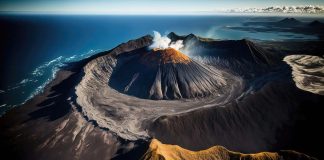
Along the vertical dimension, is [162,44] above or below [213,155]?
above

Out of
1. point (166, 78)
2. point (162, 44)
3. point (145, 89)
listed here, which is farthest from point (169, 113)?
point (162, 44)

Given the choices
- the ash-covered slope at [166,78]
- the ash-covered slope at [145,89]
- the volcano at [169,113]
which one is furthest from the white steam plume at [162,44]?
the ash-covered slope at [166,78]

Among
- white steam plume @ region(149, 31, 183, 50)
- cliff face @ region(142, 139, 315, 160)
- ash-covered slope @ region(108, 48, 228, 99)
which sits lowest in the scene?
cliff face @ region(142, 139, 315, 160)

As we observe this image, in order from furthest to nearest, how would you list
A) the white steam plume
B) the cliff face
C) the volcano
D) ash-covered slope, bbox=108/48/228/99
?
the white steam plume
ash-covered slope, bbox=108/48/228/99
the volcano
the cliff face

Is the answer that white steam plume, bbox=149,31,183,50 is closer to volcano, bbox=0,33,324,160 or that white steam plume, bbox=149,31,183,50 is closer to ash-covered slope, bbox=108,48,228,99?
volcano, bbox=0,33,324,160

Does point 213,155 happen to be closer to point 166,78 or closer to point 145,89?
point 145,89

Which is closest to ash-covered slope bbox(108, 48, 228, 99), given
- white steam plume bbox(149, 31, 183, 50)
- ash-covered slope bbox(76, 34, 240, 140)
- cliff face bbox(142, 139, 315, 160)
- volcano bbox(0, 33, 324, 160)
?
ash-covered slope bbox(76, 34, 240, 140)

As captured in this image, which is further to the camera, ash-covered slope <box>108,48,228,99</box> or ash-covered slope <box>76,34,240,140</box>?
ash-covered slope <box>108,48,228,99</box>

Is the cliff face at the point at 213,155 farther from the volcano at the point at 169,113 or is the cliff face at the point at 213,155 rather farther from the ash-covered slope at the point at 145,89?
the ash-covered slope at the point at 145,89
